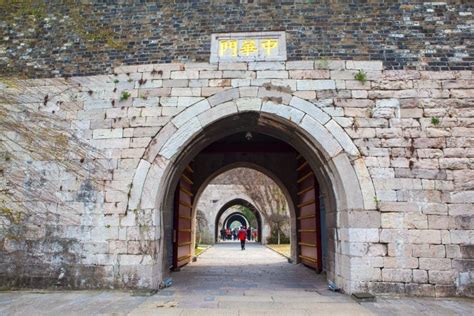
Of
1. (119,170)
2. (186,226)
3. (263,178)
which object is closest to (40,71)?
(119,170)

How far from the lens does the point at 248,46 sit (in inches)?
213

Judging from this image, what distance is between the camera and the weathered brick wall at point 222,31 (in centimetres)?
527

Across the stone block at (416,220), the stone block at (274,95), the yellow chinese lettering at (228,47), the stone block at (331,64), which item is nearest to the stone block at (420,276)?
the stone block at (416,220)

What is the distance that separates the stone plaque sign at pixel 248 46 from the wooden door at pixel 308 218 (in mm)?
2871

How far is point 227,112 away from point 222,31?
1.33 metres

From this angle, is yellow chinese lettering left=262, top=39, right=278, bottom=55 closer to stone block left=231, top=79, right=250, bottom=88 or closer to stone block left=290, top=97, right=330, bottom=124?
stone block left=231, top=79, right=250, bottom=88

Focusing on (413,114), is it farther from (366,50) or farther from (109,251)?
(109,251)

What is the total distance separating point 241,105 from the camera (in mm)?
5148

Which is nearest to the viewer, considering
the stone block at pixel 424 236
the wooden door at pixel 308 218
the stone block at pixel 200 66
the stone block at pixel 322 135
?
the stone block at pixel 424 236

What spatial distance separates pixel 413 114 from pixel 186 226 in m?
5.36

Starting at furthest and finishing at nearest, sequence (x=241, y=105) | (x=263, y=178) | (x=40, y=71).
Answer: (x=263, y=178), (x=40, y=71), (x=241, y=105)

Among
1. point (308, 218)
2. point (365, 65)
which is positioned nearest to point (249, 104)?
point (365, 65)

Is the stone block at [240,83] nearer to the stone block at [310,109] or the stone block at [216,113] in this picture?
the stone block at [216,113]

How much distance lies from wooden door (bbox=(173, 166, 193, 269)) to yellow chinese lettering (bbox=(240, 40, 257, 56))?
305 cm
